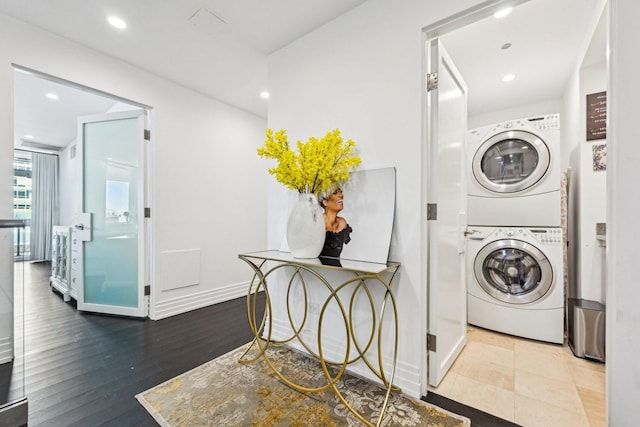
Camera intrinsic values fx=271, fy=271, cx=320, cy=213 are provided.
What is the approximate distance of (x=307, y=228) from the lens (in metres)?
1.74

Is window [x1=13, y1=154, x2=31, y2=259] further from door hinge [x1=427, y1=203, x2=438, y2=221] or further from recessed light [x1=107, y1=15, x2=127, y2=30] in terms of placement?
door hinge [x1=427, y1=203, x2=438, y2=221]

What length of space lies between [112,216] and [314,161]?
2607mm

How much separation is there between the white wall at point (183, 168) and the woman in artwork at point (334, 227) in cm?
197

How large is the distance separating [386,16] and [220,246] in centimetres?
293

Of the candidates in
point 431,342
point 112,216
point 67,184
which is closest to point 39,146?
point 67,184

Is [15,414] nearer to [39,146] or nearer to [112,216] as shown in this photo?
[112,216]

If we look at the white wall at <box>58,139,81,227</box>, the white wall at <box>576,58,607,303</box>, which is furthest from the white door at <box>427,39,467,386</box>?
the white wall at <box>58,139,81,227</box>

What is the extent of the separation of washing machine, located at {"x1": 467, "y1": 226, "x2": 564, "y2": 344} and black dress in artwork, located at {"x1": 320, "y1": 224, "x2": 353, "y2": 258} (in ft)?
3.97

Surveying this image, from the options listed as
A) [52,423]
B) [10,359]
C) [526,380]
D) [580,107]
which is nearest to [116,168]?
[10,359]

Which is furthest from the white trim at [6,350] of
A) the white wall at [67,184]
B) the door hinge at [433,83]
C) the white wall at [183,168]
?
the white wall at [67,184]

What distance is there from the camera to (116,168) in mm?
2979

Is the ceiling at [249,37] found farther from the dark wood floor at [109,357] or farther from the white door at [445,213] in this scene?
the dark wood floor at [109,357]

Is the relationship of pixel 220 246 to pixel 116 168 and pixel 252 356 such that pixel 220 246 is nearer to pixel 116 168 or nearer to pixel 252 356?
pixel 116 168

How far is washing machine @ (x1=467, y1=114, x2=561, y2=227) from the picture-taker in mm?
2398
